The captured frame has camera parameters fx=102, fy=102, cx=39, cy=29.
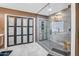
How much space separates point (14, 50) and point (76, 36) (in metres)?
0.96

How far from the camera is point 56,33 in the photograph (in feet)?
5.14

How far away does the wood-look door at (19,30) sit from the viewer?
59.5 inches

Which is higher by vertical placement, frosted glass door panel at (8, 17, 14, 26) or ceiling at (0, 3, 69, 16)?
ceiling at (0, 3, 69, 16)

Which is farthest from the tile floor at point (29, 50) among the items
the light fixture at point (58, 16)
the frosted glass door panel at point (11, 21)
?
the light fixture at point (58, 16)

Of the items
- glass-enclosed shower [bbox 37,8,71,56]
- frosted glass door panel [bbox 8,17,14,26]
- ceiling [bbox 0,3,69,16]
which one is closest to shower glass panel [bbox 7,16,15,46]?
frosted glass door panel [bbox 8,17,14,26]

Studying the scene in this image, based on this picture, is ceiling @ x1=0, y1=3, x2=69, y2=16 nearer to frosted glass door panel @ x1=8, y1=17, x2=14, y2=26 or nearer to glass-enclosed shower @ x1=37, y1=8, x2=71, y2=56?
glass-enclosed shower @ x1=37, y1=8, x2=71, y2=56

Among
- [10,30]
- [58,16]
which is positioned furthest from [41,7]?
[10,30]

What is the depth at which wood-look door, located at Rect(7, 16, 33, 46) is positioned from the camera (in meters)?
1.51

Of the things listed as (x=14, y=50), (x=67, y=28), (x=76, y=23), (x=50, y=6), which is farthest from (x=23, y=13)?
(x=76, y=23)

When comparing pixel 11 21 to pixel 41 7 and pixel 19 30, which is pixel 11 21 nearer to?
pixel 19 30

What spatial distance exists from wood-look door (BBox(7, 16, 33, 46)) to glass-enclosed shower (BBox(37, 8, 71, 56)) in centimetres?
14

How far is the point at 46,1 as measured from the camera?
60.3 inches

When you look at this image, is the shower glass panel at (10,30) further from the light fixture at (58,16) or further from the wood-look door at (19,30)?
the light fixture at (58,16)

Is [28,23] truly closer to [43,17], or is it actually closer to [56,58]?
[43,17]
